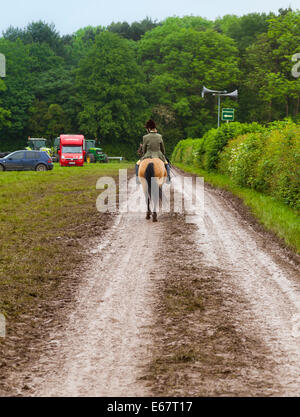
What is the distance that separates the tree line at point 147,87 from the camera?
66.7m

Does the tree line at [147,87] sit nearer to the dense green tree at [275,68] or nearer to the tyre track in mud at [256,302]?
the dense green tree at [275,68]

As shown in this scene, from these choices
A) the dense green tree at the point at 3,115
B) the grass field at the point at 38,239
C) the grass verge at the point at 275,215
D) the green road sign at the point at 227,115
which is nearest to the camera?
the grass field at the point at 38,239

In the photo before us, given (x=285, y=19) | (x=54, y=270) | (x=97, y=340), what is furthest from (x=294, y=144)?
(x=285, y=19)

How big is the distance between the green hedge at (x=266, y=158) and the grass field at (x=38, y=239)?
16.1 feet

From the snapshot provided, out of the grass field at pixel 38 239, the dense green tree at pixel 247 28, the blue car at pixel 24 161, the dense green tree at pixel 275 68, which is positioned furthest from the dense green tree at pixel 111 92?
the grass field at pixel 38 239

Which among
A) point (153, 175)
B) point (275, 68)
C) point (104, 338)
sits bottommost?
point (104, 338)

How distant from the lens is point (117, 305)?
5836 mm

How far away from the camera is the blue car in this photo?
33.6m

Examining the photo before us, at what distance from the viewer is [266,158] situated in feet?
49.8

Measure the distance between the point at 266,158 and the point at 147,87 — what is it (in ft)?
191

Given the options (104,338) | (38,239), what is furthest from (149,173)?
(104,338)

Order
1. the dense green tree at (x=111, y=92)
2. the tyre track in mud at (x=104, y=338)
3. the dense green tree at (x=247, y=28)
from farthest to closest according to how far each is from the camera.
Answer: the dense green tree at (x=247, y=28), the dense green tree at (x=111, y=92), the tyre track in mud at (x=104, y=338)

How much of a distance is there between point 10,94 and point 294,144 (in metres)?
64.4

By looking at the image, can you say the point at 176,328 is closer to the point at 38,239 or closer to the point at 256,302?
the point at 256,302
